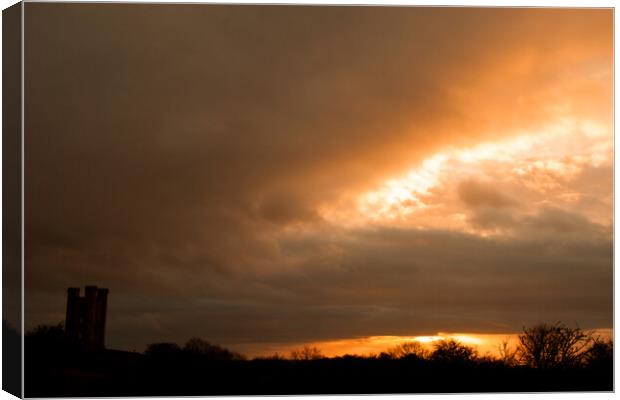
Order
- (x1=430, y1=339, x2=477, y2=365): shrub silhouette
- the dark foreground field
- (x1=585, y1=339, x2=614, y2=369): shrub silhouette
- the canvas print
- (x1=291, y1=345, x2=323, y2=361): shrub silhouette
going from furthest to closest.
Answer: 1. (x1=585, y1=339, x2=614, y2=369): shrub silhouette
2. (x1=430, y1=339, x2=477, y2=365): shrub silhouette
3. (x1=291, y1=345, x2=323, y2=361): shrub silhouette
4. the canvas print
5. the dark foreground field

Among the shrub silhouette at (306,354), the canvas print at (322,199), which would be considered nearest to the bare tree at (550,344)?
the canvas print at (322,199)

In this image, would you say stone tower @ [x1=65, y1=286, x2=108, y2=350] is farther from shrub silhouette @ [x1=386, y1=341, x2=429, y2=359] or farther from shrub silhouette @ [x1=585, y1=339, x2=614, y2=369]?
shrub silhouette @ [x1=585, y1=339, x2=614, y2=369]

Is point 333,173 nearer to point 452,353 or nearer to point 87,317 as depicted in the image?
point 452,353

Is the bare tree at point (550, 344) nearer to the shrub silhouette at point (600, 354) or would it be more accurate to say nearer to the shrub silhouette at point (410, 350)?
the shrub silhouette at point (600, 354)

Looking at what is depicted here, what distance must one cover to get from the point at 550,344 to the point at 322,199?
2.55 m

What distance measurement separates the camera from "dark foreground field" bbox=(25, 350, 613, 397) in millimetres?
10695

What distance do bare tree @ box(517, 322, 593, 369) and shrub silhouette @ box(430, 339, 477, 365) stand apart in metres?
0.48

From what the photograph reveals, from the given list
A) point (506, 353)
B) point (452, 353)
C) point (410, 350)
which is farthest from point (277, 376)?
point (506, 353)

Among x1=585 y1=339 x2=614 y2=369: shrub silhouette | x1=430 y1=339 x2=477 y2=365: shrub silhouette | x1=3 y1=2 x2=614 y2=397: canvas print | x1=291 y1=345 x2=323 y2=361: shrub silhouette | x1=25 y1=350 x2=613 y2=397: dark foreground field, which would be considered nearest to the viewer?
x1=25 y1=350 x2=613 y2=397: dark foreground field

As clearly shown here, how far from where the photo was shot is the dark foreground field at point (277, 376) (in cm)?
1070

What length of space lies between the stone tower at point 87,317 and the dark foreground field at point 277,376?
131 millimetres

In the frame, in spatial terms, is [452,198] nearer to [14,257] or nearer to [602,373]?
[602,373]

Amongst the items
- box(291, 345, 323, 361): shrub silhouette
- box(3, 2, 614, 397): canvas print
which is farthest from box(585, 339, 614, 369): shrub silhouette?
box(291, 345, 323, 361): shrub silhouette

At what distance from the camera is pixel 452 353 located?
11.4 meters
